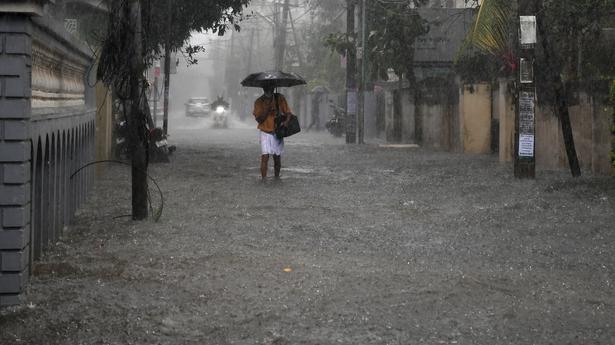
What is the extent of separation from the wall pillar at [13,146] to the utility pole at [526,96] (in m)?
9.87

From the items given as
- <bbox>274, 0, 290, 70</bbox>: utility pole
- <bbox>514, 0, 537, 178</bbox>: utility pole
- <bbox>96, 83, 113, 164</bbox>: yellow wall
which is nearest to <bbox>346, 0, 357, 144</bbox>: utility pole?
<bbox>96, 83, 113, 164</bbox>: yellow wall

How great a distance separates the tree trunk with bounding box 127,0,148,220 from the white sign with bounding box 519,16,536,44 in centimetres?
676

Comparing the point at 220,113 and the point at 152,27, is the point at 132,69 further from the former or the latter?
the point at 220,113

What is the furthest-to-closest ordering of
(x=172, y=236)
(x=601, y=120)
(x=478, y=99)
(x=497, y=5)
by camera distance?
(x=478, y=99)
(x=601, y=120)
(x=497, y=5)
(x=172, y=236)

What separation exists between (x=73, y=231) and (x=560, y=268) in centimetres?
500

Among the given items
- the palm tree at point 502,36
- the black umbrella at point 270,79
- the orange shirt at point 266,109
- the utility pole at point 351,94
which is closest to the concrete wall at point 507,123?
the palm tree at point 502,36

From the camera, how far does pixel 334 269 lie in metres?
7.72

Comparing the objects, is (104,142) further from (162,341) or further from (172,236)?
(162,341)

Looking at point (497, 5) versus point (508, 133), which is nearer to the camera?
point (497, 5)

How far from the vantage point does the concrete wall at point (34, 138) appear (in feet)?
19.6

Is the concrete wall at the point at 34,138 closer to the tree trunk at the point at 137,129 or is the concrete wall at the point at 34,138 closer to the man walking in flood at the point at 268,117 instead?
the tree trunk at the point at 137,129

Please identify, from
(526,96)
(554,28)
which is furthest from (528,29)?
(554,28)

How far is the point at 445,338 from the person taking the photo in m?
5.55

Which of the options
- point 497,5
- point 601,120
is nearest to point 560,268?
point 497,5
